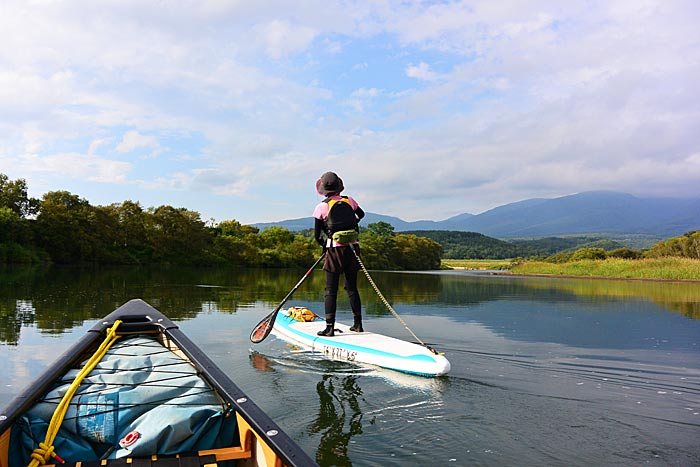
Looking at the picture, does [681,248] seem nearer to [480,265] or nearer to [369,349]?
[480,265]

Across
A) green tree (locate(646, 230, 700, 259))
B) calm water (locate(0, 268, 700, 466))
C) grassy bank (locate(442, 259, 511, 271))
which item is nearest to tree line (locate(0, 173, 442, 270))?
grassy bank (locate(442, 259, 511, 271))

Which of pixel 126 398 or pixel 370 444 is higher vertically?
pixel 126 398

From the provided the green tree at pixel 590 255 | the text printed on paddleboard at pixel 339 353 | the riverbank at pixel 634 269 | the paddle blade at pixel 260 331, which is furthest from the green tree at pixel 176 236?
the text printed on paddleboard at pixel 339 353

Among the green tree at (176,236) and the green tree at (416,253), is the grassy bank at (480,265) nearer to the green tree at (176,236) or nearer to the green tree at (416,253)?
the green tree at (416,253)

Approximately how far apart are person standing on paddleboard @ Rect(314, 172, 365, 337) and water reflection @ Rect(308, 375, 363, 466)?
1.74 m

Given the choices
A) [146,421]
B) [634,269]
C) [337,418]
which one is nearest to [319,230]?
[337,418]

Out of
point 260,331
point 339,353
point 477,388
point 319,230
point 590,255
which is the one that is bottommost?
point 477,388

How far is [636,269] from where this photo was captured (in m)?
32.7

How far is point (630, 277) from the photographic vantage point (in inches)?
1291

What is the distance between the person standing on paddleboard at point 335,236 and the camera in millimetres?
7379

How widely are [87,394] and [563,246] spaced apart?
506 ft

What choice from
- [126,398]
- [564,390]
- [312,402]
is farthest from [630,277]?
[126,398]

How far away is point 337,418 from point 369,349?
219 cm

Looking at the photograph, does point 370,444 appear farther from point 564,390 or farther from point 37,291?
point 37,291
